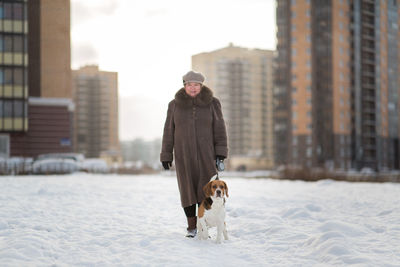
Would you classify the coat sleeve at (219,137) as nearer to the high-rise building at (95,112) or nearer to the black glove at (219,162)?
the black glove at (219,162)

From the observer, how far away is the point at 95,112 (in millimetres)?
92812

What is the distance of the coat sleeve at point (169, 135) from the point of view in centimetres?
554

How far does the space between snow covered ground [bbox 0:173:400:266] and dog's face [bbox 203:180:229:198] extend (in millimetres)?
611

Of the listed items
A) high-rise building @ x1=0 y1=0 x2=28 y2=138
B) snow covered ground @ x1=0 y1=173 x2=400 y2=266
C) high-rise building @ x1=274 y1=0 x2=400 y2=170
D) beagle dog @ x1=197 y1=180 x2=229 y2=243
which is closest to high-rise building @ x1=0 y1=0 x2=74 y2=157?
high-rise building @ x1=0 y1=0 x2=28 y2=138

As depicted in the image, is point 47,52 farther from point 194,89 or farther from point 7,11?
point 194,89

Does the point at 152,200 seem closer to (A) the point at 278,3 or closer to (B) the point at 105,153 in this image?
(A) the point at 278,3

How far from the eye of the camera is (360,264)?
4.14 m

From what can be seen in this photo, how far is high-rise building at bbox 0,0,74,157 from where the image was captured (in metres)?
29.0

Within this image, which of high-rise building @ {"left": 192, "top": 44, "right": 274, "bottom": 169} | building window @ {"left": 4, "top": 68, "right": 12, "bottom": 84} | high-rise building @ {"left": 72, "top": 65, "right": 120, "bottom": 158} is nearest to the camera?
building window @ {"left": 4, "top": 68, "right": 12, "bottom": 84}

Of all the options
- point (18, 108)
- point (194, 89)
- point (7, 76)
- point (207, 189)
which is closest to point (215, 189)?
point (207, 189)

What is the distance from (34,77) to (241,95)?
57.8 meters

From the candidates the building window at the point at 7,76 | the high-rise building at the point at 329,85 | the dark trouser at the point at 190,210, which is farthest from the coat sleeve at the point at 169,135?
the high-rise building at the point at 329,85

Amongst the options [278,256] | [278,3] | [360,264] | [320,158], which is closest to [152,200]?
[278,256]

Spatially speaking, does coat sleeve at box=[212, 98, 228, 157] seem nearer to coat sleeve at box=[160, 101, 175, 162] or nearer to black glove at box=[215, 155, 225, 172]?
black glove at box=[215, 155, 225, 172]
